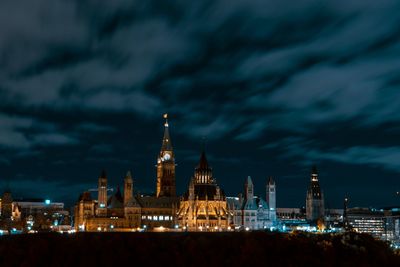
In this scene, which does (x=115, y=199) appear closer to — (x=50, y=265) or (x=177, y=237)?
(x=177, y=237)

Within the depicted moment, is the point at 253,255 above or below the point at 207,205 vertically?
below

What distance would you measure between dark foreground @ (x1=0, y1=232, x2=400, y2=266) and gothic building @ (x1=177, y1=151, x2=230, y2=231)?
51.3 meters

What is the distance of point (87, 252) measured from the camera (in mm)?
106688

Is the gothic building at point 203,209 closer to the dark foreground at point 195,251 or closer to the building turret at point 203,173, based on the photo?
the building turret at point 203,173

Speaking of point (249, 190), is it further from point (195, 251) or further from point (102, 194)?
point (195, 251)

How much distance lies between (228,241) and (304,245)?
16132 mm

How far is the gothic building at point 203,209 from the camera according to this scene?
174 metres

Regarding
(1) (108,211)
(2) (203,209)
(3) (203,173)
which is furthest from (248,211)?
(1) (108,211)

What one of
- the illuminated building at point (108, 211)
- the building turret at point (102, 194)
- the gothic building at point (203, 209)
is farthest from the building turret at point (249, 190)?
the building turret at point (102, 194)

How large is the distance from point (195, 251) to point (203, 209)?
69.5 meters

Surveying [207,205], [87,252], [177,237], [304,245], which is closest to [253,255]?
[304,245]

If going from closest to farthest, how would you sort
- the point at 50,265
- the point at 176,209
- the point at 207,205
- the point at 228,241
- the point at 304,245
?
the point at 50,265
the point at 304,245
the point at 228,241
the point at 207,205
the point at 176,209

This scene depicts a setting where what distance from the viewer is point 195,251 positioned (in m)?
108

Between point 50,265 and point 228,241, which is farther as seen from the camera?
point 228,241
